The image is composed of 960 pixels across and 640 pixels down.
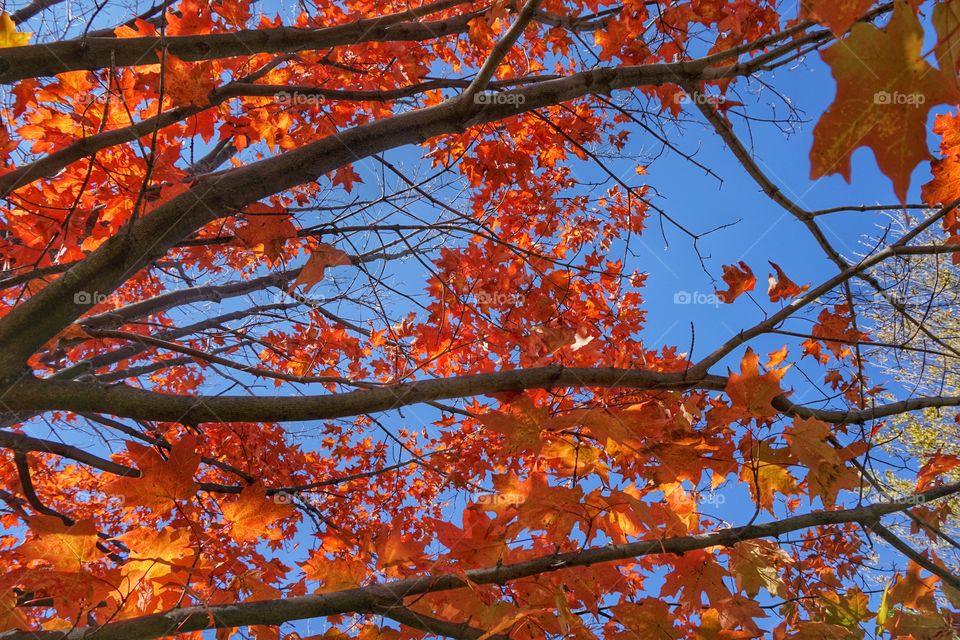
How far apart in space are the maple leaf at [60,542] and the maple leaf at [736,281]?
2.46 m

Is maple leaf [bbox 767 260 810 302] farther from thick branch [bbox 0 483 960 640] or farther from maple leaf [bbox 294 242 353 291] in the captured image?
maple leaf [bbox 294 242 353 291]

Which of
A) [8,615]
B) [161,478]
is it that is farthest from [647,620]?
[8,615]

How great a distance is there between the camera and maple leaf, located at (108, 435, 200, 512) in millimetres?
1506

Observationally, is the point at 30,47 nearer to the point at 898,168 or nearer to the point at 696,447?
the point at 898,168

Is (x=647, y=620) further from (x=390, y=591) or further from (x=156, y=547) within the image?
(x=156, y=547)

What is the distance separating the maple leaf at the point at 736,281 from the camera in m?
2.34

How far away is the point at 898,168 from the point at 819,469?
3.94 ft

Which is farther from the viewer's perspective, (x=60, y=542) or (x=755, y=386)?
(x=755, y=386)

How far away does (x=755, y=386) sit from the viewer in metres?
1.66

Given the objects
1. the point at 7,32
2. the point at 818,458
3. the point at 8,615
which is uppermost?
the point at 7,32

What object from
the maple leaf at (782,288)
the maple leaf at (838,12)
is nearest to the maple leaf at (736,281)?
the maple leaf at (782,288)

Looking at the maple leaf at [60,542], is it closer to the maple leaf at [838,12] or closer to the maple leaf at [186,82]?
the maple leaf at [186,82]

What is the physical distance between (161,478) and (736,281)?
7.53 feet

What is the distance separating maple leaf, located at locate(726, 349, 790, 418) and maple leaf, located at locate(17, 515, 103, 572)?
1911 millimetres
